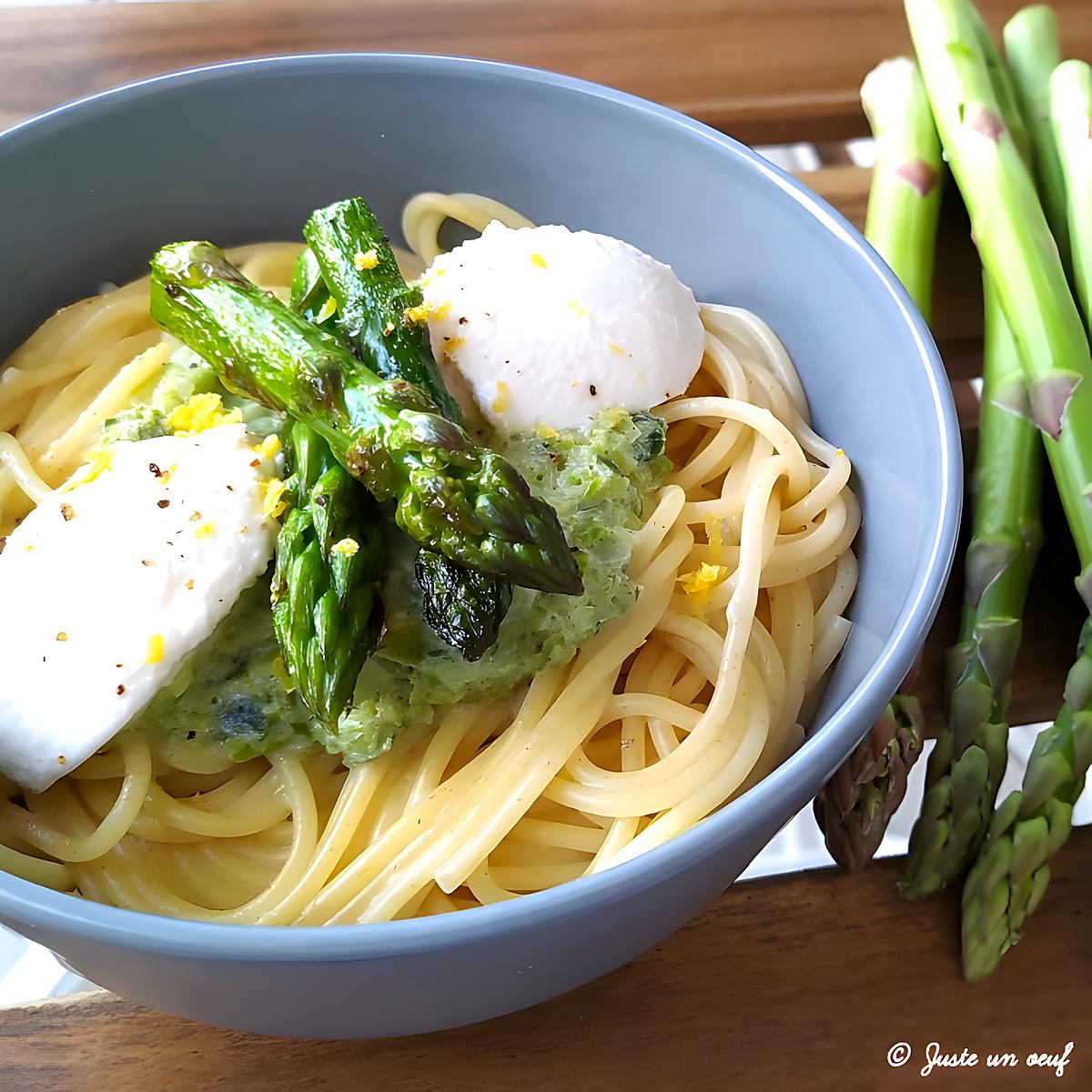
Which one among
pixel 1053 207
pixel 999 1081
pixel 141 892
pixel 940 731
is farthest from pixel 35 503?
pixel 1053 207

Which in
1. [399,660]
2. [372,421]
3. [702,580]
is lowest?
[702,580]

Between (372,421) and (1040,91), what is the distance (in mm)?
1731

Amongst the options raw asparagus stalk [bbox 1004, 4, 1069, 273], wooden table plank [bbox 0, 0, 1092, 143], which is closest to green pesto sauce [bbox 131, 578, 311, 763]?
wooden table plank [bbox 0, 0, 1092, 143]

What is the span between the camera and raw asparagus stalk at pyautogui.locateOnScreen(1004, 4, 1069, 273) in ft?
7.45

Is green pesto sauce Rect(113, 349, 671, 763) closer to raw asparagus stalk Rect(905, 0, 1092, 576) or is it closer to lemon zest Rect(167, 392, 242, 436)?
lemon zest Rect(167, 392, 242, 436)

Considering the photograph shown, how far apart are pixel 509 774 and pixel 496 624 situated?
23 cm

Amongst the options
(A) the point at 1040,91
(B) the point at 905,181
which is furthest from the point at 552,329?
(A) the point at 1040,91

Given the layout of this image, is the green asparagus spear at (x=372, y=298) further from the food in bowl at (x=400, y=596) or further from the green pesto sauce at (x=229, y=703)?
the green pesto sauce at (x=229, y=703)

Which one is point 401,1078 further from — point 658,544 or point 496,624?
point 658,544

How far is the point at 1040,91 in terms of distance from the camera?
94.3 inches

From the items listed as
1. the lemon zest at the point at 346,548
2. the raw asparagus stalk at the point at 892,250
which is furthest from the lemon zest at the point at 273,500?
the raw asparagus stalk at the point at 892,250

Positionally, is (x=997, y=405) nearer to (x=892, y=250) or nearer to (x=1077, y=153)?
(x=892, y=250)

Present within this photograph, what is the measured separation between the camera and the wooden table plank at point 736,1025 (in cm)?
144

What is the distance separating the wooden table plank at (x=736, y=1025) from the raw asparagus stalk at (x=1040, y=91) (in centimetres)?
134
